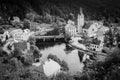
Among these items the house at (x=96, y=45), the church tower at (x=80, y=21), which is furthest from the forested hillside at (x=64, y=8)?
the house at (x=96, y=45)

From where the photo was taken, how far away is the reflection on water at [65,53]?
428 cm

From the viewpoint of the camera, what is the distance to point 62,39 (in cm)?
585

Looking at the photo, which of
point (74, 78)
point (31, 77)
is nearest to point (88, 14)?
point (74, 78)

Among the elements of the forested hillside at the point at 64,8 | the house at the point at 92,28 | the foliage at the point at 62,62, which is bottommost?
the foliage at the point at 62,62

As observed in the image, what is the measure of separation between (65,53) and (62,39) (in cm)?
105

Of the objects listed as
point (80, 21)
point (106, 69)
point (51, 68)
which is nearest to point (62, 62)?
point (51, 68)

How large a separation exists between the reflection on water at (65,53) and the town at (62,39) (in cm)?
13

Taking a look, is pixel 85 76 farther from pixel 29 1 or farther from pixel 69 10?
pixel 29 1

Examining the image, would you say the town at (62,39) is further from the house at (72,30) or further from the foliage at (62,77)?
the foliage at (62,77)

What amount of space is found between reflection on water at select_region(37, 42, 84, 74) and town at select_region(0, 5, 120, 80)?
13 cm

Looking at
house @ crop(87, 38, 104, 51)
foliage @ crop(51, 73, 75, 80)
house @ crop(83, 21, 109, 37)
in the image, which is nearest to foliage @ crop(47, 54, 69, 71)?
foliage @ crop(51, 73, 75, 80)

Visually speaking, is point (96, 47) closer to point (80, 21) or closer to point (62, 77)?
point (62, 77)

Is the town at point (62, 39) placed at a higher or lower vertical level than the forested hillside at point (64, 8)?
lower

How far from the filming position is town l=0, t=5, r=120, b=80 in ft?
13.6
